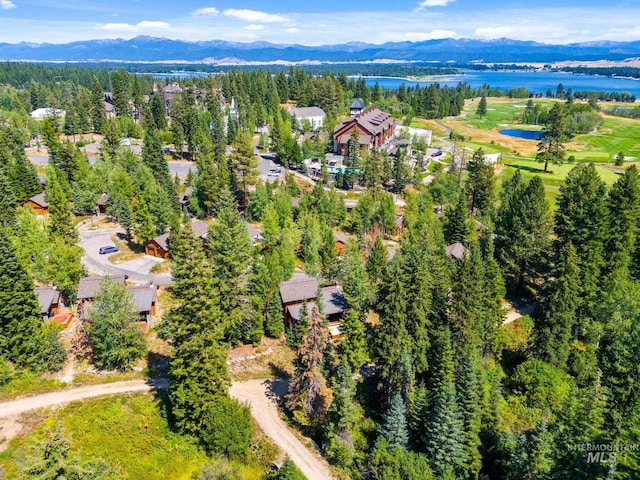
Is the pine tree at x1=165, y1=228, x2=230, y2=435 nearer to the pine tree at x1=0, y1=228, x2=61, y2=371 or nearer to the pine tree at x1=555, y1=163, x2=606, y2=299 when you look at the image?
the pine tree at x1=0, y1=228, x2=61, y2=371

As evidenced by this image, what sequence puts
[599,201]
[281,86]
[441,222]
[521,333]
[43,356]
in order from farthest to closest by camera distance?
[281,86] < [441,222] < [599,201] < [521,333] < [43,356]

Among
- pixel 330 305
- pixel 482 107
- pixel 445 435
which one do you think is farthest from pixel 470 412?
pixel 482 107

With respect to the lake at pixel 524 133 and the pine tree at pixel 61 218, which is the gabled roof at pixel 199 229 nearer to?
the pine tree at pixel 61 218

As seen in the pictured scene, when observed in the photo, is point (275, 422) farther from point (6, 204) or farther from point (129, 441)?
point (6, 204)

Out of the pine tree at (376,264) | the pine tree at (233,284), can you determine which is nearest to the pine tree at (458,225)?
the pine tree at (376,264)

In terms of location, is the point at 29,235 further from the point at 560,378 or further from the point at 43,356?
the point at 560,378

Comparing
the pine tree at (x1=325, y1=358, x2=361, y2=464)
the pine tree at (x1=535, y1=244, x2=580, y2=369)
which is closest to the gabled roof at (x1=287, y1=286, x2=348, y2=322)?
the pine tree at (x1=325, y1=358, x2=361, y2=464)

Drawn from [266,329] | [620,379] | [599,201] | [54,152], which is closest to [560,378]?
[620,379]
